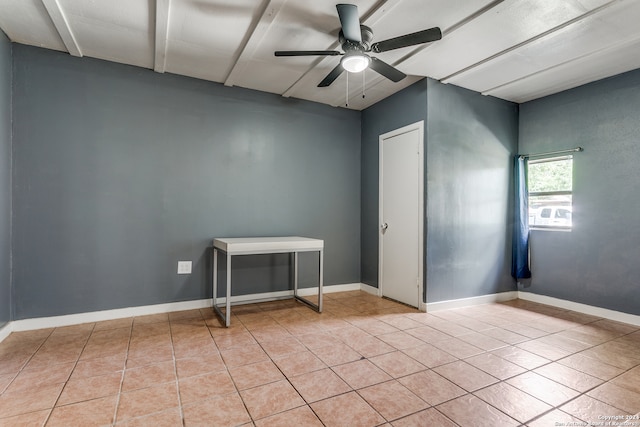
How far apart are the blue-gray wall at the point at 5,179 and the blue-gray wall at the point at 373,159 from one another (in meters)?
3.73

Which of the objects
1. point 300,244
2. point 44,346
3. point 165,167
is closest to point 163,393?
point 44,346

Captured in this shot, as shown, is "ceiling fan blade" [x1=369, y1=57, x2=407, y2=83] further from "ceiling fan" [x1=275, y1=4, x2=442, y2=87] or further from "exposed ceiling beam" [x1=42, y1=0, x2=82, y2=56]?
"exposed ceiling beam" [x1=42, y1=0, x2=82, y2=56]

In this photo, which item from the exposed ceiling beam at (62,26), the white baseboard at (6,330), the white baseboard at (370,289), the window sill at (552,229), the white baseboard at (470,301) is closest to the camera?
the exposed ceiling beam at (62,26)

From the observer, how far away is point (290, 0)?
218 centimetres

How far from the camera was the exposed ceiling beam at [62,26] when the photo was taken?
7.38 ft

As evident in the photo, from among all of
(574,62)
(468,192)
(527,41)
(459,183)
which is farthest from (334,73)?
(574,62)

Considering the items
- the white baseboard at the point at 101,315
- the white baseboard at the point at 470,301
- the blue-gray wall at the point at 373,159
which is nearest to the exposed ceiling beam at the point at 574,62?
the blue-gray wall at the point at 373,159

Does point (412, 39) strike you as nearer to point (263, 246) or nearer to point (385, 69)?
point (385, 69)

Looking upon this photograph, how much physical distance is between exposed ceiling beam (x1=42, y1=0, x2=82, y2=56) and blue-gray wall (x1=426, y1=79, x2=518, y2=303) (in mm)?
3351

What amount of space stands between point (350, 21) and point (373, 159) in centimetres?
230

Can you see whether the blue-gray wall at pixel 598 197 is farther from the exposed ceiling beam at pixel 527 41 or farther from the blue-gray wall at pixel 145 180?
the blue-gray wall at pixel 145 180

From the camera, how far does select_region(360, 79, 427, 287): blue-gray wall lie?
3816 millimetres

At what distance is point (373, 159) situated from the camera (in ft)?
14.1

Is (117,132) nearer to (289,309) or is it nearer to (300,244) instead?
(300,244)
